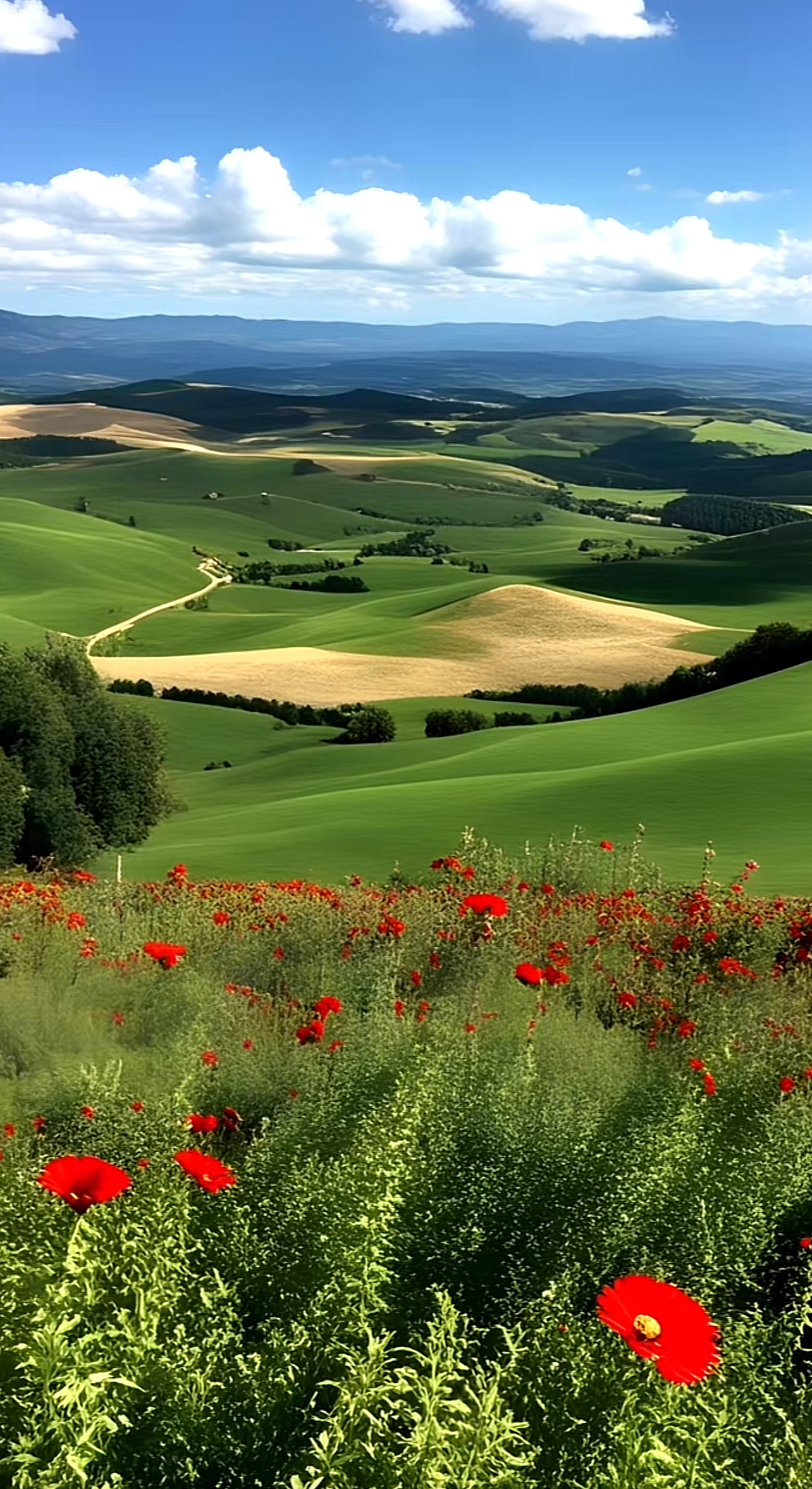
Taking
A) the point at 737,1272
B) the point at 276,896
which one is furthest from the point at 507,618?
the point at 737,1272

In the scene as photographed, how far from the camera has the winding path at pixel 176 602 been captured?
83.0 m

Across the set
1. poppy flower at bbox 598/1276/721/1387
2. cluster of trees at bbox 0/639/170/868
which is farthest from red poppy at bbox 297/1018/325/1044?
cluster of trees at bbox 0/639/170/868

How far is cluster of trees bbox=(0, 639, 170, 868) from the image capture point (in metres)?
28.0

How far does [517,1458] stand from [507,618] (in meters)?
77.2

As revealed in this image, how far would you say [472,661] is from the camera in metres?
70.4

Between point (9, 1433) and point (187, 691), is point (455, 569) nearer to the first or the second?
point (187, 691)

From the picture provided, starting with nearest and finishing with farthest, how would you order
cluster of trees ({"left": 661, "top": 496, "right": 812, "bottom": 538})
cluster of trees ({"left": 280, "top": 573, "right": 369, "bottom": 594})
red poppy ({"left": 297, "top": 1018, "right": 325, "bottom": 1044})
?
red poppy ({"left": 297, "top": 1018, "right": 325, "bottom": 1044}) → cluster of trees ({"left": 280, "top": 573, "right": 369, "bottom": 594}) → cluster of trees ({"left": 661, "top": 496, "right": 812, "bottom": 538})

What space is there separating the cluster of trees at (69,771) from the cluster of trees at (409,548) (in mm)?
98683

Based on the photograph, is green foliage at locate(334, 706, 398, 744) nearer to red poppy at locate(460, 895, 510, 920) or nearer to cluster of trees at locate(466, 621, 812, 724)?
cluster of trees at locate(466, 621, 812, 724)

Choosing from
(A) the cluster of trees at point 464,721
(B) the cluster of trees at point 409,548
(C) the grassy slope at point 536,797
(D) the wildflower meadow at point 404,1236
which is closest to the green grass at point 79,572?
(B) the cluster of trees at point 409,548

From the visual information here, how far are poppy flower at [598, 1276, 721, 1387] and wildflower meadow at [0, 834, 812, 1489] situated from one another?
12 millimetres

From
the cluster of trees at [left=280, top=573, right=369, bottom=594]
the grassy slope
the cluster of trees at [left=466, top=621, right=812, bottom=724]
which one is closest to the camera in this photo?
the grassy slope

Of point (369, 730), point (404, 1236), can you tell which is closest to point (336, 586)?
point (369, 730)

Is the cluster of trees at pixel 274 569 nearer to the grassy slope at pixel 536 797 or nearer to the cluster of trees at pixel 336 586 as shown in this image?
the cluster of trees at pixel 336 586
